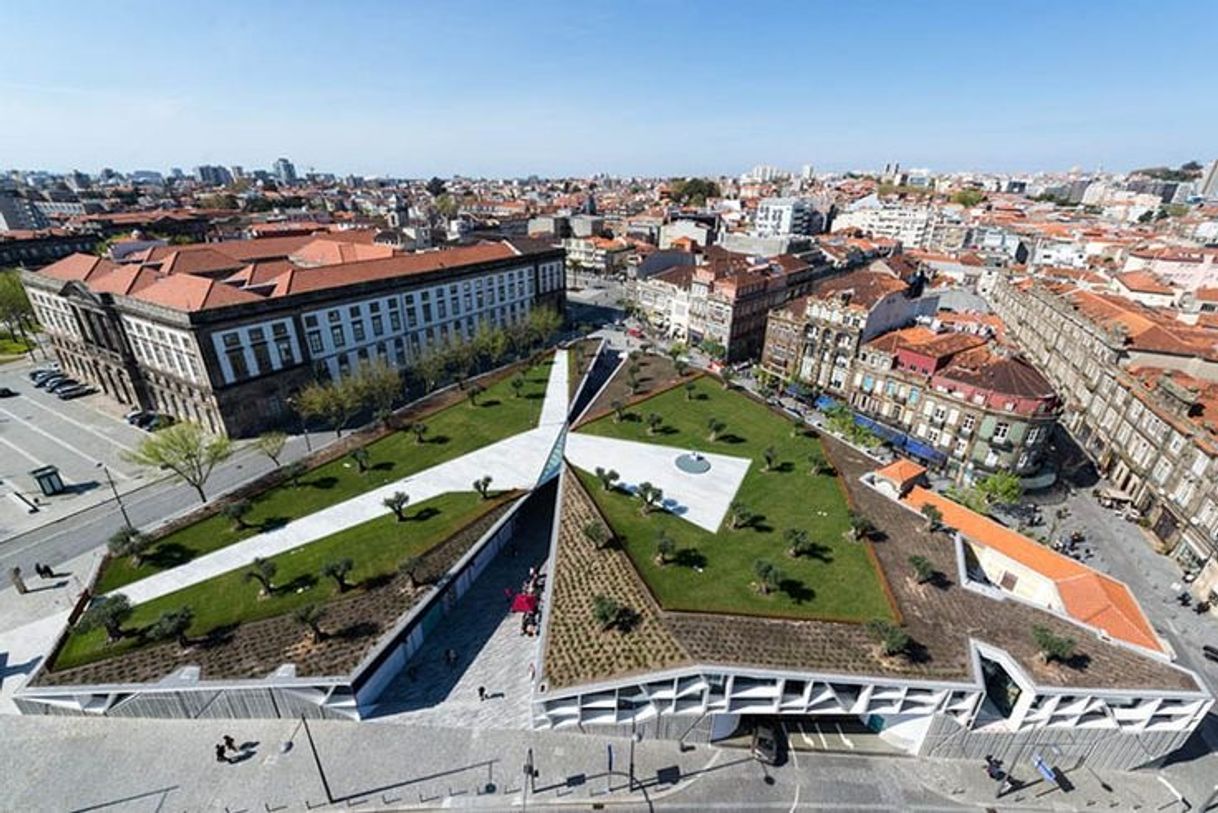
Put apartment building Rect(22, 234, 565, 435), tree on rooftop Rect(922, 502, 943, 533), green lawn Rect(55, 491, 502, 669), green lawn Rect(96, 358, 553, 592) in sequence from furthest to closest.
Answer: apartment building Rect(22, 234, 565, 435) < tree on rooftop Rect(922, 502, 943, 533) < green lawn Rect(96, 358, 553, 592) < green lawn Rect(55, 491, 502, 669)

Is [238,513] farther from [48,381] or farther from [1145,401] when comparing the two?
[1145,401]

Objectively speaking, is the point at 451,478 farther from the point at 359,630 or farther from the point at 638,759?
the point at 638,759

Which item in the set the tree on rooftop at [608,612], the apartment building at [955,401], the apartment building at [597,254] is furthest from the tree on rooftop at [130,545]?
the apartment building at [597,254]

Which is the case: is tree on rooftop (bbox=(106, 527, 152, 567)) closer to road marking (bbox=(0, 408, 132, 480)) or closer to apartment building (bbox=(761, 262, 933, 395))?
road marking (bbox=(0, 408, 132, 480))

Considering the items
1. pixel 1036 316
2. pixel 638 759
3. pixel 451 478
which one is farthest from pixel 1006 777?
pixel 1036 316

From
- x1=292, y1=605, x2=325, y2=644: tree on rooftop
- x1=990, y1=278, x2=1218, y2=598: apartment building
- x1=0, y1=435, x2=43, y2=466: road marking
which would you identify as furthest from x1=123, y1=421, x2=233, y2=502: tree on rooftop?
x1=990, y1=278, x2=1218, y2=598: apartment building

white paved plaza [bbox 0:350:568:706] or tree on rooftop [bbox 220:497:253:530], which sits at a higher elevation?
tree on rooftop [bbox 220:497:253:530]
